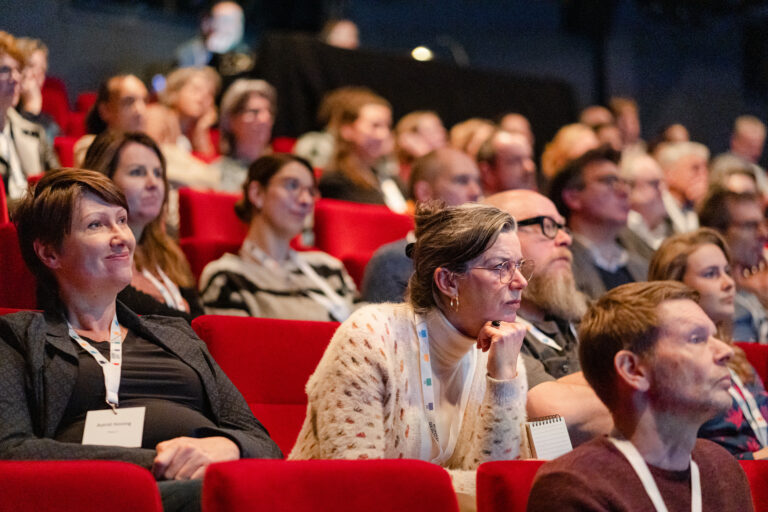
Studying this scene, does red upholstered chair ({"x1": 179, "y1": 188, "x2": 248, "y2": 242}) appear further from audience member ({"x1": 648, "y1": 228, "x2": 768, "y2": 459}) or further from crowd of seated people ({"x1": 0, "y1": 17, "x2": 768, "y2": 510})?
audience member ({"x1": 648, "y1": 228, "x2": 768, "y2": 459})

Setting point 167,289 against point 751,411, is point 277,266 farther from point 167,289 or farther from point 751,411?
point 751,411

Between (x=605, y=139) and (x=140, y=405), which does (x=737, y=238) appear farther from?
(x=140, y=405)

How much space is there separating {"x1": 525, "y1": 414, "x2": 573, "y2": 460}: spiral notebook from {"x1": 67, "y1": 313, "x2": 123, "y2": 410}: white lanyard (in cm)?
83

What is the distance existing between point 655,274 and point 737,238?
1.03 metres

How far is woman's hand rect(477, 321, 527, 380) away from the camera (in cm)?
197

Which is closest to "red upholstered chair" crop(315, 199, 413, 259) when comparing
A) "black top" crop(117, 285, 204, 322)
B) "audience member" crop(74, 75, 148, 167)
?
"audience member" crop(74, 75, 148, 167)

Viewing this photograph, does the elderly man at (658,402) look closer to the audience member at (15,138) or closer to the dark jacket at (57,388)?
the dark jacket at (57,388)

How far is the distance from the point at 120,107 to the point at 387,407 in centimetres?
249

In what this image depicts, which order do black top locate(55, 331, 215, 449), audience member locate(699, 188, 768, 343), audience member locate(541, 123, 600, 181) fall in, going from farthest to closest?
audience member locate(541, 123, 600, 181) → audience member locate(699, 188, 768, 343) → black top locate(55, 331, 215, 449)

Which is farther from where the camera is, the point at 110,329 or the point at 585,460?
the point at 110,329

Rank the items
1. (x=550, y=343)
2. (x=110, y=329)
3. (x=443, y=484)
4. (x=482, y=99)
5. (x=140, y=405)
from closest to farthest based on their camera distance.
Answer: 1. (x=443, y=484)
2. (x=140, y=405)
3. (x=110, y=329)
4. (x=550, y=343)
5. (x=482, y=99)

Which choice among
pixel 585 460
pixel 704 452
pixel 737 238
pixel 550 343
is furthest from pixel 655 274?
pixel 585 460

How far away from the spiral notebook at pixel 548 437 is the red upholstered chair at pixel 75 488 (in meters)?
0.88

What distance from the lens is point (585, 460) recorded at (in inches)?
59.6
